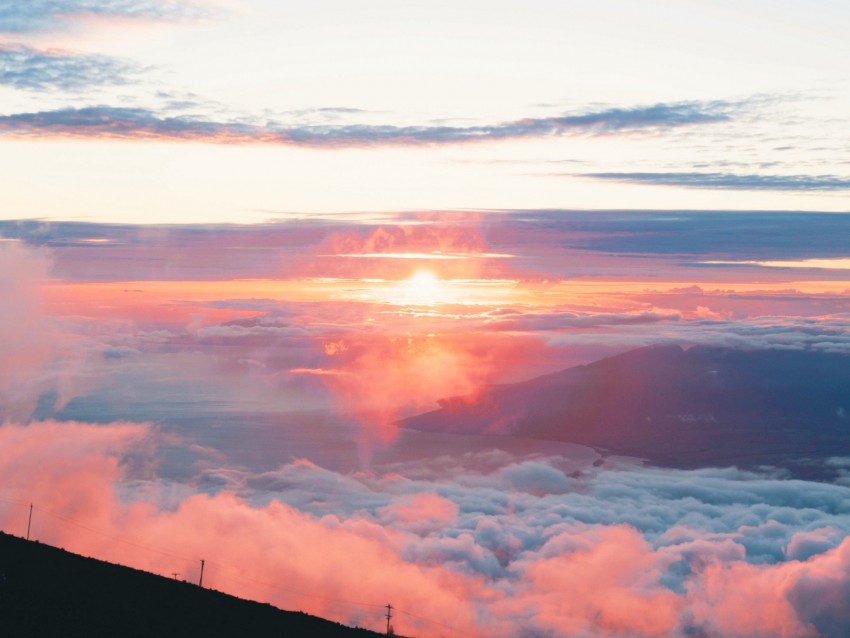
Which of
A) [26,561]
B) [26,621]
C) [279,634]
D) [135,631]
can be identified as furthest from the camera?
[26,561]

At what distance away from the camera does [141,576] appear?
3753cm

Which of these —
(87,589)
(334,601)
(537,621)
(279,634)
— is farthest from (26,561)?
(537,621)

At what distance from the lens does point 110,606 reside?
3088 centimetres

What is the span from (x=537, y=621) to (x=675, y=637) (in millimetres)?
32295

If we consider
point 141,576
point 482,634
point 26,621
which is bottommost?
point 26,621

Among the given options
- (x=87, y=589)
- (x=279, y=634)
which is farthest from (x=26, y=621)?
(x=279, y=634)

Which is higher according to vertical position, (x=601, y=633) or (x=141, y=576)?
(x=601, y=633)

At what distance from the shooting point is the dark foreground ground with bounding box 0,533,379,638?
27156mm

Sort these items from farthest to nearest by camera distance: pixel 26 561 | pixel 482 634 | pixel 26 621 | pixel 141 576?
pixel 482 634 < pixel 141 576 < pixel 26 561 < pixel 26 621

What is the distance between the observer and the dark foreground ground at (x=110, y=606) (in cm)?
2716

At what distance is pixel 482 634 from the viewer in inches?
7441

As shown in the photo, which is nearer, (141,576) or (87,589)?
(87,589)

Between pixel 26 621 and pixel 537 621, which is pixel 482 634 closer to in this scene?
pixel 537 621

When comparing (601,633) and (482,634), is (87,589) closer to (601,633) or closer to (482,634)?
(482,634)
